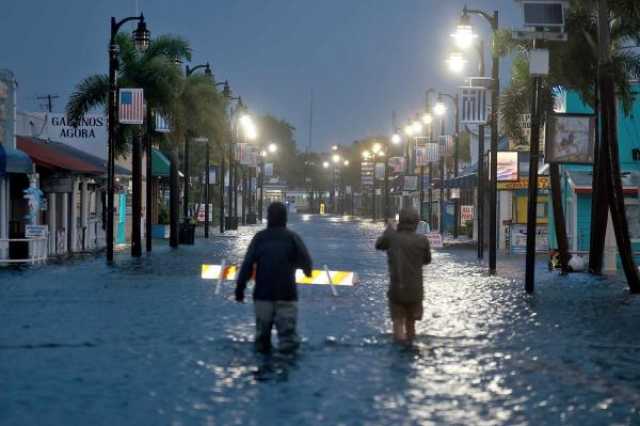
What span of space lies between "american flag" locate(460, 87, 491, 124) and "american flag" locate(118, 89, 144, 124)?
9.18 metres

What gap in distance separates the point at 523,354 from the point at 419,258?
5.36 feet

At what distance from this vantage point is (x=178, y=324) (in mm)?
16516

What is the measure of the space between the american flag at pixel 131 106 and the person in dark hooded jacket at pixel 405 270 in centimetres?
2101

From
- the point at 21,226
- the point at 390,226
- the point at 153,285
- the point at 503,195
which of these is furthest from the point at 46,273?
the point at 503,195

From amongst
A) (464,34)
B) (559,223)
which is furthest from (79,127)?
(559,223)

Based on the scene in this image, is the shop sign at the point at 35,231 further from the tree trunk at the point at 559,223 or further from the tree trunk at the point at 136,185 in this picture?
the tree trunk at the point at 559,223

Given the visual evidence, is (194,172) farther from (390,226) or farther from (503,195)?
(390,226)

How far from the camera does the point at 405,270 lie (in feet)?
46.4

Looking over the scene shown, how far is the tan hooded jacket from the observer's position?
1409cm

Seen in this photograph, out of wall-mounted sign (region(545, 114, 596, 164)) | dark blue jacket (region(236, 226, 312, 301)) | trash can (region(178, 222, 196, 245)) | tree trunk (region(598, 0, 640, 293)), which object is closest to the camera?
dark blue jacket (region(236, 226, 312, 301))

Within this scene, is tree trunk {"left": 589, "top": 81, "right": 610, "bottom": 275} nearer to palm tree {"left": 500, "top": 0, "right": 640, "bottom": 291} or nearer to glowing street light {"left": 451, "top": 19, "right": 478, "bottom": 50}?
palm tree {"left": 500, "top": 0, "right": 640, "bottom": 291}

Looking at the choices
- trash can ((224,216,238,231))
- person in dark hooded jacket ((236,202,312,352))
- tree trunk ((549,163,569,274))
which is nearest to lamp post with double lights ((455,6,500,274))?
tree trunk ((549,163,569,274))

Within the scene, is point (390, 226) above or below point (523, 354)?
above

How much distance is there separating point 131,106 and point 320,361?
22.9 metres
